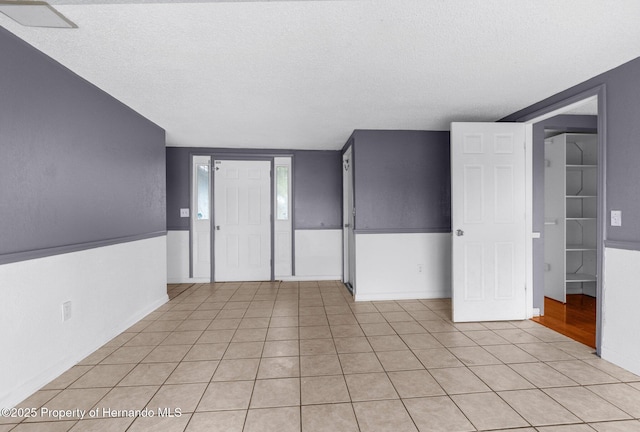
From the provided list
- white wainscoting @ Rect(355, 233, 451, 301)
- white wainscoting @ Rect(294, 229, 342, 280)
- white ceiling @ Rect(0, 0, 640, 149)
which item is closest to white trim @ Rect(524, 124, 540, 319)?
white ceiling @ Rect(0, 0, 640, 149)

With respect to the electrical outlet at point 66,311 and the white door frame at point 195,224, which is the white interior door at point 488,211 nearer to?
the electrical outlet at point 66,311

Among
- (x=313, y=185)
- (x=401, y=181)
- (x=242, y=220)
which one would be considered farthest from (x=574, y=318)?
(x=242, y=220)

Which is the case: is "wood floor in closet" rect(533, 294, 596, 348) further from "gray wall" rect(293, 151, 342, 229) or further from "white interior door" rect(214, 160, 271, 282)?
"white interior door" rect(214, 160, 271, 282)

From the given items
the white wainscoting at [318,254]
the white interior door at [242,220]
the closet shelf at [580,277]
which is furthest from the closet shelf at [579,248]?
the white interior door at [242,220]

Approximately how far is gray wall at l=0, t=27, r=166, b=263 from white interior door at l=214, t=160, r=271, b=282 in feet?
6.32

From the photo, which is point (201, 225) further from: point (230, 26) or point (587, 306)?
point (587, 306)

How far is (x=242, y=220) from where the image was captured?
556cm

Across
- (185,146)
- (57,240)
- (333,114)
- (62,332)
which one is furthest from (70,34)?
(185,146)

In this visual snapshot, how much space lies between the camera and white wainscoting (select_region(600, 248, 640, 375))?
2377 millimetres

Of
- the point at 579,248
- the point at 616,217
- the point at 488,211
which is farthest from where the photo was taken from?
the point at 579,248

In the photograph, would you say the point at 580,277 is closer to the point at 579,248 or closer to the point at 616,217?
the point at 579,248

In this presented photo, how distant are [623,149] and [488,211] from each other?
1265 mm

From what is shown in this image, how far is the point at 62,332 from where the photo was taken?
243cm

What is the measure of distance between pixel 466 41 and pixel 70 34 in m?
2.59
